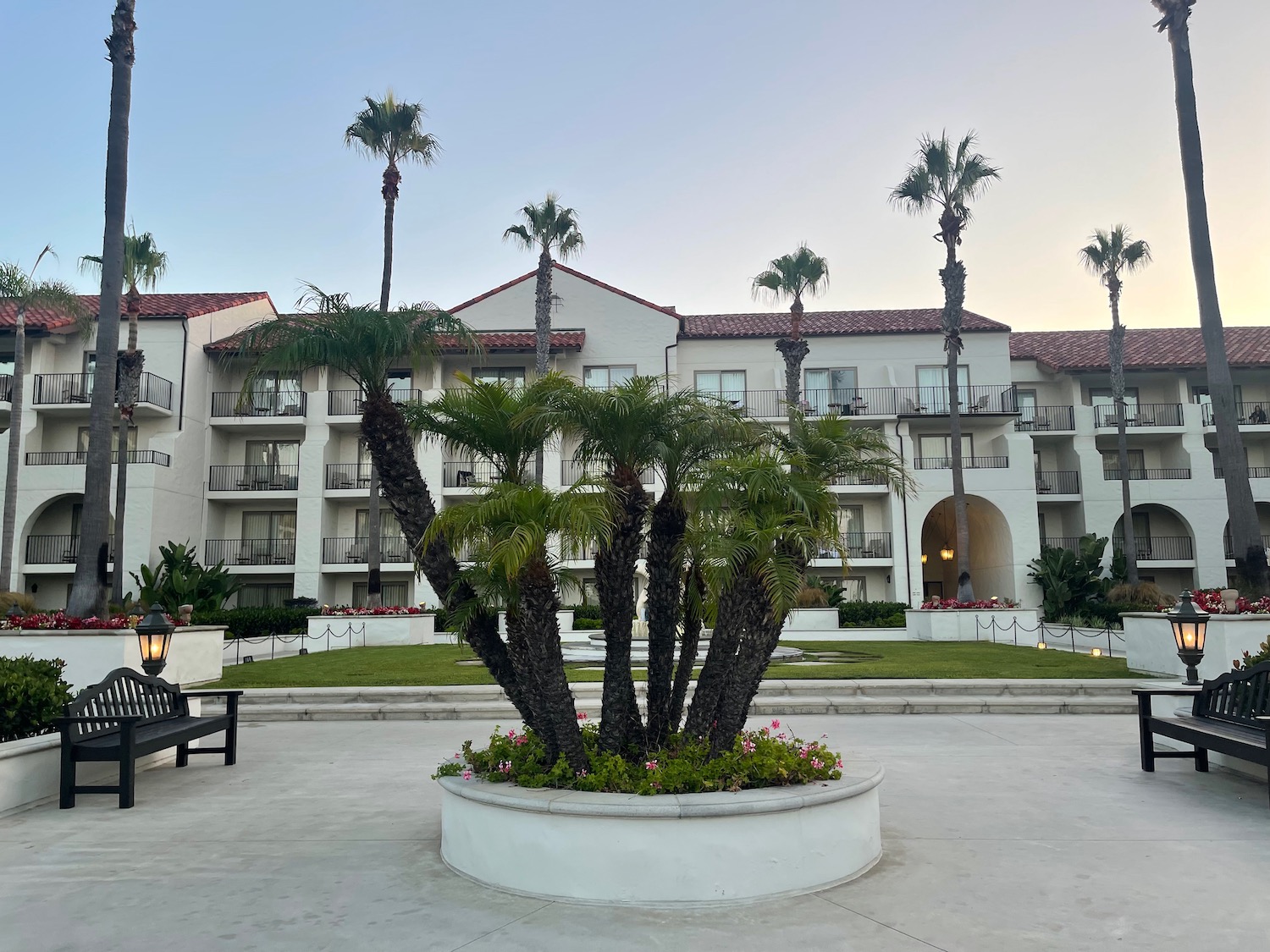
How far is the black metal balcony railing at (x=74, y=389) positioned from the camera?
3325cm

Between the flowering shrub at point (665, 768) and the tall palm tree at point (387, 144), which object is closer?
the flowering shrub at point (665, 768)

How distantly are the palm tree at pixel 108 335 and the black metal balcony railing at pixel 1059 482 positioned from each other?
109ft

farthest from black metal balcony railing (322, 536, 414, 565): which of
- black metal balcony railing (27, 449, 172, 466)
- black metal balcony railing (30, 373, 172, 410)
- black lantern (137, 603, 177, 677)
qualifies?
black lantern (137, 603, 177, 677)

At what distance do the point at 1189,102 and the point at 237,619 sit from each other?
28836mm

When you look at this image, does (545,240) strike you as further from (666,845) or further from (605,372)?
(666,845)

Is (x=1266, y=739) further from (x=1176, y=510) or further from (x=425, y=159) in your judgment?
(x=1176, y=510)

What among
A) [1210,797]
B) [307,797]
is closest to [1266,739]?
[1210,797]

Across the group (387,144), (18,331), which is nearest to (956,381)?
(387,144)

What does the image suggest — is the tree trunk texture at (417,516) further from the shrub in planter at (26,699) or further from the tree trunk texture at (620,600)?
the shrub in planter at (26,699)

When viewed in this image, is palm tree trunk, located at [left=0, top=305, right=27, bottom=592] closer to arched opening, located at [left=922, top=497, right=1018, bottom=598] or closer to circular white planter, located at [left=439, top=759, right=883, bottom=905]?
circular white planter, located at [left=439, top=759, right=883, bottom=905]

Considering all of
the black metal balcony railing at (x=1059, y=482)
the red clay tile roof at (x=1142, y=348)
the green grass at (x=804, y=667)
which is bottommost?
the green grass at (x=804, y=667)

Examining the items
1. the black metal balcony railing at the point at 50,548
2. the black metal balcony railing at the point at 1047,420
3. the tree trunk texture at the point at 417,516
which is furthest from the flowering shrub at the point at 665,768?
the black metal balcony railing at the point at 1047,420

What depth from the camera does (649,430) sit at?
22.5ft

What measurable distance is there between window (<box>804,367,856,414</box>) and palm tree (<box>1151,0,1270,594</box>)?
18.1m
